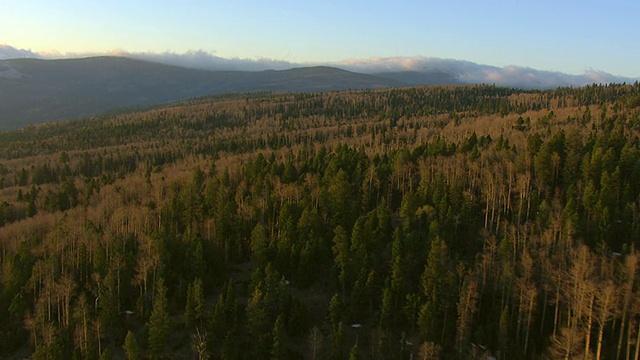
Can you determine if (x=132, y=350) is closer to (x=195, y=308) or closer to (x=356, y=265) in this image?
(x=195, y=308)

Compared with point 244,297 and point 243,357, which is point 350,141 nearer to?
point 244,297

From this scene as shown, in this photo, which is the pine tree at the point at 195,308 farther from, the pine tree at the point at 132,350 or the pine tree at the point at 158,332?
the pine tree at the point at 132,350

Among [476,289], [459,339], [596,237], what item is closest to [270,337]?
[459,339]

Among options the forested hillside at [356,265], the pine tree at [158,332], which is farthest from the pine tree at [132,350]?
the pine tree at [158,332]

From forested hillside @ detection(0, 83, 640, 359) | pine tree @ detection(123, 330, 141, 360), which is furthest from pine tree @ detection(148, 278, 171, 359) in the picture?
pine tree @ detection(123, 330, 141, 360)

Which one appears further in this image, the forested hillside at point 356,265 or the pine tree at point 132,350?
the forested hillside at point 356,265

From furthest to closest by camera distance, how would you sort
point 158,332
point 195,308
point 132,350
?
1. point 195,308
2. point 158,332
3. point 132,350

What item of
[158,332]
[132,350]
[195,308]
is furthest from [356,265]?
[132,350]

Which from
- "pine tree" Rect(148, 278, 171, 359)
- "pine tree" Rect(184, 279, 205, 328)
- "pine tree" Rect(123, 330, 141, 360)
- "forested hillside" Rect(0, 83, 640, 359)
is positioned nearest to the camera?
"pine tree" Rect(123, 330, 141, 360)

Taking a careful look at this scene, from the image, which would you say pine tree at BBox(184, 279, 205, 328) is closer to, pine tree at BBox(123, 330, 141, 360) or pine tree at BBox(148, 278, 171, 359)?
pine tree at BBox(148, 278, 171, 359)
